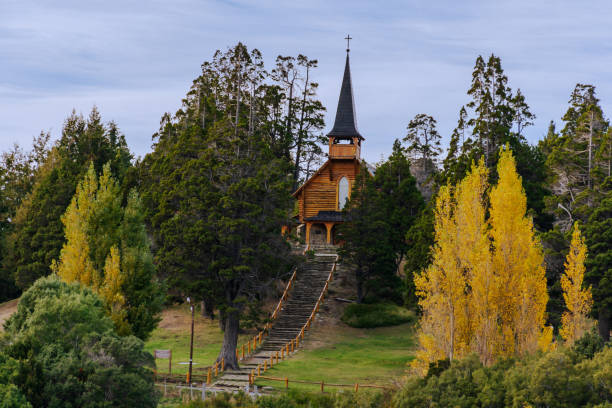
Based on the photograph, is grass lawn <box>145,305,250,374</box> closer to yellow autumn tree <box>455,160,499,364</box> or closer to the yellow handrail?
the yellow handrail

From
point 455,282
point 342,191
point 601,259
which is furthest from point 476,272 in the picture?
point 342,191

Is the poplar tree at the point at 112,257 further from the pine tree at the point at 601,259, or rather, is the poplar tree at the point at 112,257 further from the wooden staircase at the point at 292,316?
the pine tree at the point at 601,259

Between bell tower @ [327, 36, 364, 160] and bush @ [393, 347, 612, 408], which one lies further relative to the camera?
bell tower @ [327, 36, 364, 160]

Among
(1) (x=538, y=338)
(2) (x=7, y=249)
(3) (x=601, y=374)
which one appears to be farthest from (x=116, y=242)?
(2) (x=7, y=249)

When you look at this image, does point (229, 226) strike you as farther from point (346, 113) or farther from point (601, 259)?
point (346, 113)

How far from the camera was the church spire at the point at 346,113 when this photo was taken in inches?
2050

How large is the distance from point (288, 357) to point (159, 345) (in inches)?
353

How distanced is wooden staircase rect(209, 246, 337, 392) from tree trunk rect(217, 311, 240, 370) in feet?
1.46

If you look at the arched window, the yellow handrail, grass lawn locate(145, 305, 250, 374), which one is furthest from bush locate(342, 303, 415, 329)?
the arched window

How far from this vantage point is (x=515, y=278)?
78.4ft

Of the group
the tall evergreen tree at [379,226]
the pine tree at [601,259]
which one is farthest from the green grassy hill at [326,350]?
the pine tree at [601,259]

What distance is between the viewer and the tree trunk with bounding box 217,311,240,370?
3375cm

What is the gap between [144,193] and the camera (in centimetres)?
4459

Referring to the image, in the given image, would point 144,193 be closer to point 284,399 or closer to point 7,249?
point 7,249
